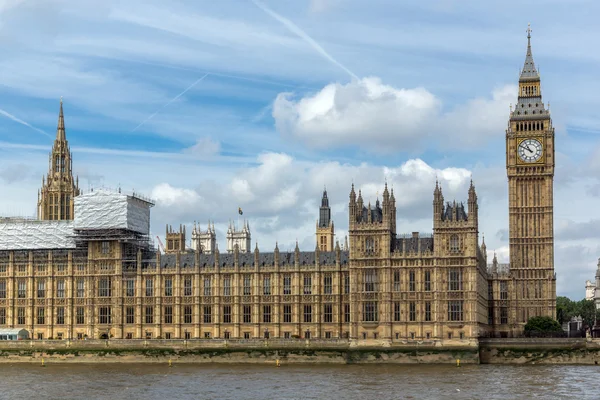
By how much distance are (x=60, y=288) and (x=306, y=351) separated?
40.1 m

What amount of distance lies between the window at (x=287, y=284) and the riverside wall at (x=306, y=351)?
39.2ft

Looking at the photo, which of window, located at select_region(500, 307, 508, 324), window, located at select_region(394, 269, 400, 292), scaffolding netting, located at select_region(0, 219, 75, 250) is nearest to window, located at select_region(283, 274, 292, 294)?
window, located at select_region(394, 269, 400, 292)

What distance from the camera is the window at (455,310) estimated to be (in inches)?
5162

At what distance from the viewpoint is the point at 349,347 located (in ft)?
429

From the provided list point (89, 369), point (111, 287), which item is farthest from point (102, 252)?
point (89, 369)

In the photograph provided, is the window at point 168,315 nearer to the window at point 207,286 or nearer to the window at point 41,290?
the window at point 207,286

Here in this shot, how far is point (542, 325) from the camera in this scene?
149375 millimetres

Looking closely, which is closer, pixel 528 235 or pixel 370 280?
pixel 370 280

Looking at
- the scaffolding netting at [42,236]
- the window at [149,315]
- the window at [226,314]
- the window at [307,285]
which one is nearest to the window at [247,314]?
the window at [226,314]

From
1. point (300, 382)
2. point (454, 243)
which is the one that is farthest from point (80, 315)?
point (454, 243)

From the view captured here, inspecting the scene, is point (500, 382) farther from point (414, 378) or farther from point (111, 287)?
point (111, 287)

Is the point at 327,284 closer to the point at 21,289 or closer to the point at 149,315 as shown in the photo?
the point at 149,315

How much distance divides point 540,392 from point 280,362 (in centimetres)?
4243

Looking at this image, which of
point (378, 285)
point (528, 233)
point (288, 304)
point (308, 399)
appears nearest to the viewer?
point (308, 399)
